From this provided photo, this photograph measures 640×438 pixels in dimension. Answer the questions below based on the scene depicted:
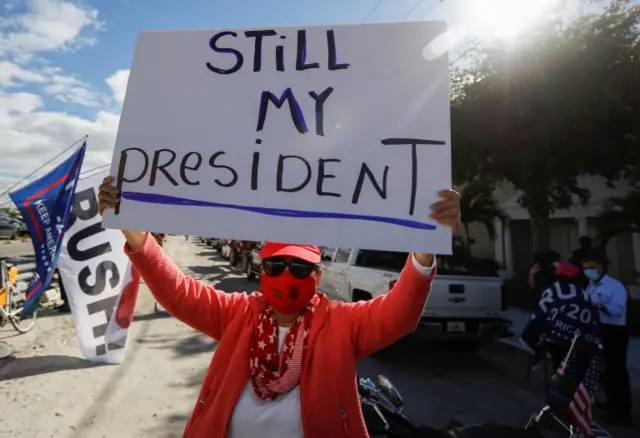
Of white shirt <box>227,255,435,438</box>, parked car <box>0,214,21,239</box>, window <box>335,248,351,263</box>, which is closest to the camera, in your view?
white shirt <box>227,255,435,438</box>

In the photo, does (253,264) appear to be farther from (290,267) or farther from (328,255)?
(290,267)

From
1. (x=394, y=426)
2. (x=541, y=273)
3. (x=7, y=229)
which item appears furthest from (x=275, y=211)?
(x=7, y=229)

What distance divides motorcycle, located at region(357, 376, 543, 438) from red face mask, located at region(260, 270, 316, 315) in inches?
40.8

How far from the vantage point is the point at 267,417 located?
1.60m

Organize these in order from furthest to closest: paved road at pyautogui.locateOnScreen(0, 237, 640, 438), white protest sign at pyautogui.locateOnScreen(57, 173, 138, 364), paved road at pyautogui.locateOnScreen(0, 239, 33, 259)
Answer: paved road at pyautogui.locateOnScreen(0, 239, 33, 259) → white protest sign at pyautogui.locateOnScreen(57, 173, 138, 364) → paved road at pyautogui.locateOnScreen(0, 237, 640, 438)

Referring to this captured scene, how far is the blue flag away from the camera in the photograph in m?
5.41

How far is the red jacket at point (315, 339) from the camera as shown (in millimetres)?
1589

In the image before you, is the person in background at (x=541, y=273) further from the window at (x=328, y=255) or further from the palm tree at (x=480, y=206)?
the palm tree at (x=480, y=206)

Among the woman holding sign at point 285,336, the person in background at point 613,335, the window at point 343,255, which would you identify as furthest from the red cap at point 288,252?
the window at point 343,255

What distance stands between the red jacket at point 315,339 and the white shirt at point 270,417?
3 cm

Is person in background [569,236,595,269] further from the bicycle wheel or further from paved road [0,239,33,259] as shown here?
paved road [0,239,33,259]

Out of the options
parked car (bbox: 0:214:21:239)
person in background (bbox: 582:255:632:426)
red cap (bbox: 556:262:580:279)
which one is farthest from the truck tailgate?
parked car (bbox: 0:214:21:239)

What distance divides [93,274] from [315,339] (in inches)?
190

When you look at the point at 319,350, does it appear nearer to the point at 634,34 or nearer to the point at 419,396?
the point at 419,396
